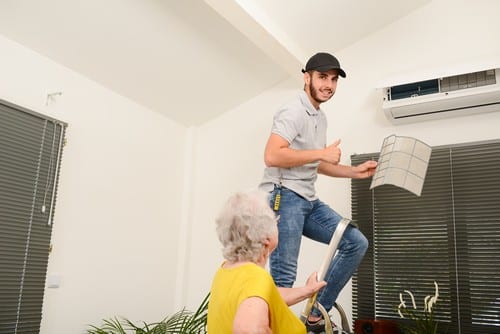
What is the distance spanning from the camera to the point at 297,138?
244cm

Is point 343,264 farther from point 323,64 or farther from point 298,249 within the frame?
point 323,64

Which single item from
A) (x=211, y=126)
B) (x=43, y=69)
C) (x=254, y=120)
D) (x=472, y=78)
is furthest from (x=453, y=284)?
(x=43, y=69)

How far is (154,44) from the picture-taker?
3.67 metres

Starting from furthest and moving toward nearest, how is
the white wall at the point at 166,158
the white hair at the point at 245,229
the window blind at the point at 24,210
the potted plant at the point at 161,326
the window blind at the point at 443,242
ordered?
the white wall at the point at 166,158, the window blind at the point at 443,242, the potted plant at the point at 161,326, the window blind at the point at 24,210, the white hair at the point at 245,229

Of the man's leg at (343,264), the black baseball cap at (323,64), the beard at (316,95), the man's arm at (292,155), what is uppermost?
the black baseball cap at (323,64)

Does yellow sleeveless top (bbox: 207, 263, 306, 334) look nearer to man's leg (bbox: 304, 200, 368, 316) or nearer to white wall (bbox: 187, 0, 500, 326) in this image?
man's leg (bbox: 304, 200, 368, 316)

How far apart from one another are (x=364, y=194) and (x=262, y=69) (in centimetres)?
142

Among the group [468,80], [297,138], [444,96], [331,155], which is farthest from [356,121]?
[331,155]

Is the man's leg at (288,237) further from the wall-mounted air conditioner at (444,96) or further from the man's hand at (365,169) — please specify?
the wall-mounted air conditioner at (444,96)

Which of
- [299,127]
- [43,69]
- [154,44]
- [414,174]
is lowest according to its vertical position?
[414,174]

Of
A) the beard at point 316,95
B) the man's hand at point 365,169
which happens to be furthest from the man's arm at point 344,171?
the beard at point 316,95

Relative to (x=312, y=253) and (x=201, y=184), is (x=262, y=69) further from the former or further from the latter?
(x=312, y=253)

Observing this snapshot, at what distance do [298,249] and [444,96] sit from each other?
191 centimetres

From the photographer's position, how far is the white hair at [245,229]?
5.46 ft
